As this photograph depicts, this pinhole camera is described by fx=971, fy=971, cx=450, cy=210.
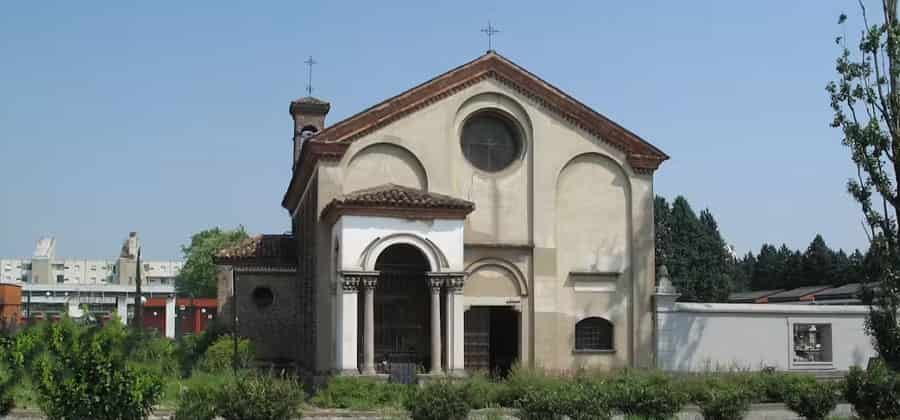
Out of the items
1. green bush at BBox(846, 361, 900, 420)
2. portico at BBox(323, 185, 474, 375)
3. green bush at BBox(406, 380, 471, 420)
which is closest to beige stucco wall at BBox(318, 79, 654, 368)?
portico at BBox(323, 185, 474, 375)

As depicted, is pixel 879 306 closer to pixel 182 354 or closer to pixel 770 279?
pixel 182 354

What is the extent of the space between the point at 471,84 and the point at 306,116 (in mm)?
15097

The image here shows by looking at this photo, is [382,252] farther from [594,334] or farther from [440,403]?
[440,403]

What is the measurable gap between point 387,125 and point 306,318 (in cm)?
695

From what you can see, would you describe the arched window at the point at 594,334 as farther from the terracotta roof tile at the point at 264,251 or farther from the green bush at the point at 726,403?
the terracotta roof tile at the point at 264,251

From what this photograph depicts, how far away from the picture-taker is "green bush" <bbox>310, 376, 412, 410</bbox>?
23039 mm

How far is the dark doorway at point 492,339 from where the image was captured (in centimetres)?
2762

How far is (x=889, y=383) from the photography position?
18781mm

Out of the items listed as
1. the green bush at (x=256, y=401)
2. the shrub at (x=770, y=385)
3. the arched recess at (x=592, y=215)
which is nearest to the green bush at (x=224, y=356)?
the arched recess at (x=592, y=215)

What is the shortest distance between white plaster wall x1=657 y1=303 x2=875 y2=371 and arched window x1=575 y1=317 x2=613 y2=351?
→ 153 cm

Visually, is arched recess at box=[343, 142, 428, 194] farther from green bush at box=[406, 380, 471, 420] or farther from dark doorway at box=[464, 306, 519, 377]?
green bush at box=[406, 380, 471, 420]

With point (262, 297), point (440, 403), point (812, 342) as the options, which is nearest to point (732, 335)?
point (812, 342)

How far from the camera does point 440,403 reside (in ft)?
54.8

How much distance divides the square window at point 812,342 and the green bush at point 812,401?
1138 cm
